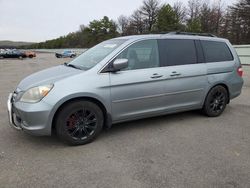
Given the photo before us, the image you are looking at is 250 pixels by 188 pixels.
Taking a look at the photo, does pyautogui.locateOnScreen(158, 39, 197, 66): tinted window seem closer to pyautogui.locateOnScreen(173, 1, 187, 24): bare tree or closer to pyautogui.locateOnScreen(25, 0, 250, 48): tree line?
pyautogui.locateOnScreen(25, 0, 250, 48): tree line

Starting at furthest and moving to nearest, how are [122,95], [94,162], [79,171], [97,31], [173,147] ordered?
1. [97,31]
2. [122,95]
3. [173,147]
4. [94,162]
5. [79,171]

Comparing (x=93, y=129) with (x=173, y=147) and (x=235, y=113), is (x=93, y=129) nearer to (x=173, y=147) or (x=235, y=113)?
(x=173, y=147)

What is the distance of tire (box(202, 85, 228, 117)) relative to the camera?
507 cm

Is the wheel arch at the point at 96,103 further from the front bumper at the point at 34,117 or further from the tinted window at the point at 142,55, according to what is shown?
the tinted window at the point at 142,55

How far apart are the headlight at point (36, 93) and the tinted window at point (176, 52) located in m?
2.05

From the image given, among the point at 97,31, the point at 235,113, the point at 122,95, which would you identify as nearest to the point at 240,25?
the point at 235,113

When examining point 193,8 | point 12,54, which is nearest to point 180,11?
point 193,8

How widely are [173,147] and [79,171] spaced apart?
4.84ft

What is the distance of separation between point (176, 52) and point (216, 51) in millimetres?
1103

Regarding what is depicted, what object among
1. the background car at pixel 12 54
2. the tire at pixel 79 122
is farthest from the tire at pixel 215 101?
the background car at pixel 12 54

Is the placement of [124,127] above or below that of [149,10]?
below

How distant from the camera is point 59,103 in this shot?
3.46 metres

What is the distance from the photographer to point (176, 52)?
15.1 ft

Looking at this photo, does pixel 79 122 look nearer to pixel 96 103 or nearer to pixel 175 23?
pixel 96 103
